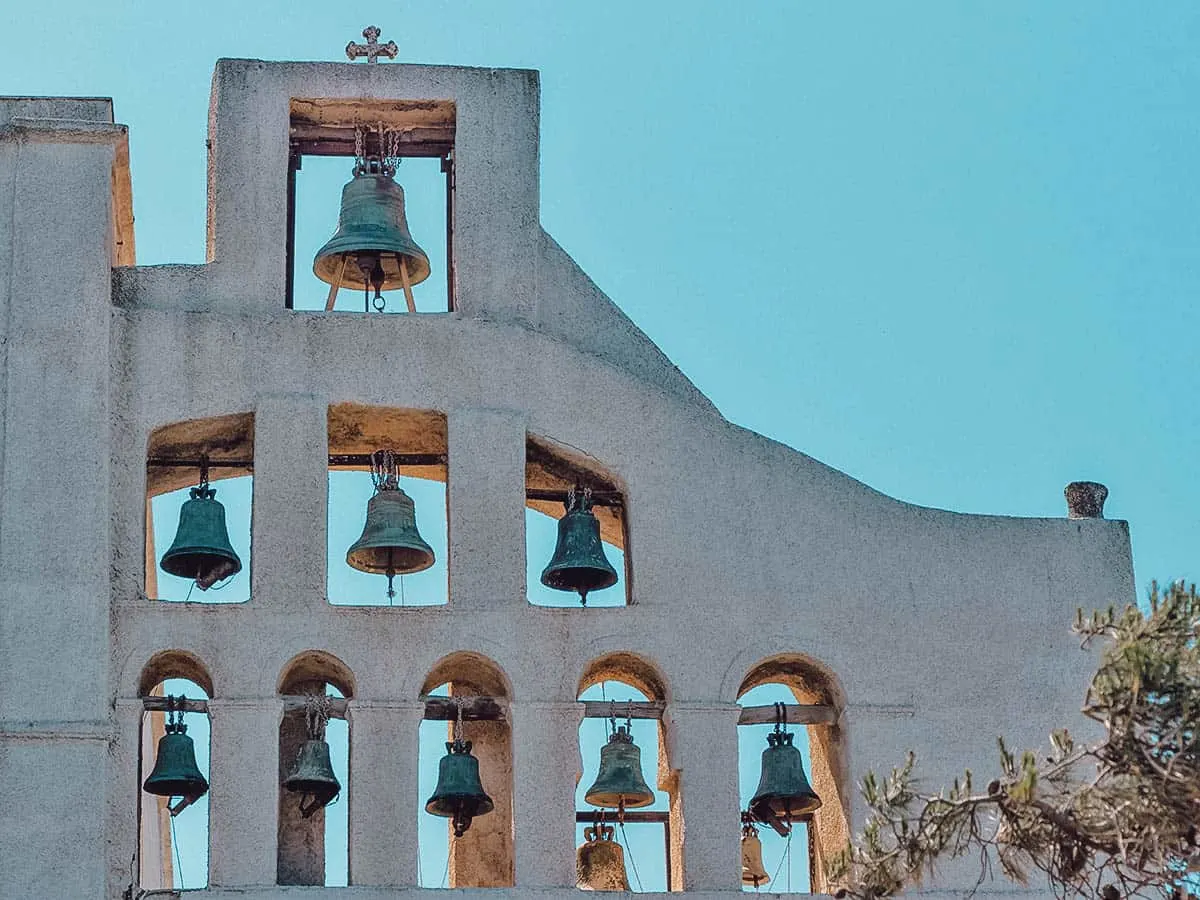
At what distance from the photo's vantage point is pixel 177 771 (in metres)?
19.6

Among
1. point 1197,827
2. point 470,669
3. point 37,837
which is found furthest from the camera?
point 470,669

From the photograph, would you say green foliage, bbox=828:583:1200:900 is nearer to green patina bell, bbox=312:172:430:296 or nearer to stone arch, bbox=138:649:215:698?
stone arch, bbox=138:649:215:698

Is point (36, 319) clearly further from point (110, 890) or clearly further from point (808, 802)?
point (808, 802)

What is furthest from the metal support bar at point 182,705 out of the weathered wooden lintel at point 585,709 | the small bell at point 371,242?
the small bell at point 371,242

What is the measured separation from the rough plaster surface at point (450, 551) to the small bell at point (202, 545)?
1.59ft

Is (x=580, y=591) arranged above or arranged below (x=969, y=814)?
above

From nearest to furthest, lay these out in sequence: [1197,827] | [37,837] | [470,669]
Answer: [1197,827] → [37,837] → [470,669]

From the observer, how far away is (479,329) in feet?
67.5

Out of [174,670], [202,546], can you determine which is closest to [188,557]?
[202,546]

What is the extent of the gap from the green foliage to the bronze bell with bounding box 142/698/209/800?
5083mm

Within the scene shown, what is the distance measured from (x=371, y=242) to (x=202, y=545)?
7.33 ft

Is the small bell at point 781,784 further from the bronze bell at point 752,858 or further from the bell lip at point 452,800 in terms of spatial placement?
the bell lip at point 452,800

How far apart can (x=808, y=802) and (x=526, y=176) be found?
4407 mm

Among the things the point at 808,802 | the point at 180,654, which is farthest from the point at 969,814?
the point at 180,654
